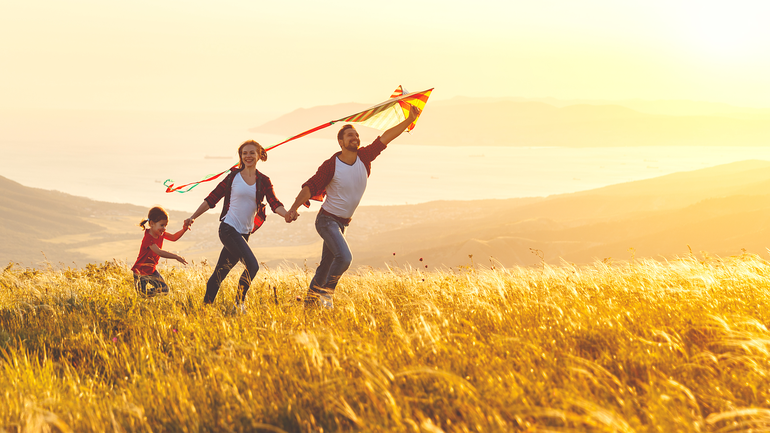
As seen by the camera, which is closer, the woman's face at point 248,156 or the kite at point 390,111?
the woman's face at point 248,156

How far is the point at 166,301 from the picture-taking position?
18.6ft

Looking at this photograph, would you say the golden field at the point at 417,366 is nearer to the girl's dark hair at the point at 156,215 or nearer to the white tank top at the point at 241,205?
the white tank top at the point at 241,205

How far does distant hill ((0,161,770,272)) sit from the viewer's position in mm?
66500

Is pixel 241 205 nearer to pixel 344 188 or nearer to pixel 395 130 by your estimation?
pixel 344 188

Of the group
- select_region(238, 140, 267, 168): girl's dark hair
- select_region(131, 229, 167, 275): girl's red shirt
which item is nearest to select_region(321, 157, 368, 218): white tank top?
select_region(238, 140, 267, 168): girl's dark hair

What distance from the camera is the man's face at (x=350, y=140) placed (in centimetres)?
587

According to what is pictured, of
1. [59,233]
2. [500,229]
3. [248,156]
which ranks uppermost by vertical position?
[248,156]

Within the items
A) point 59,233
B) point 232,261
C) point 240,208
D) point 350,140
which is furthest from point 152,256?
point 59,233

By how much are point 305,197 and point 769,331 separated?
14.0ft

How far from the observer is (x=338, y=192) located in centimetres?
598

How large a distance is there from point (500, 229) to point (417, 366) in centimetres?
9562

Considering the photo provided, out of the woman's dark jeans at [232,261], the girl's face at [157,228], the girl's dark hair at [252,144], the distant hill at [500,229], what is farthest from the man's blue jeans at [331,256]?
the distant hill at [500,229]

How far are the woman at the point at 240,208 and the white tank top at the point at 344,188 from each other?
1.82 feet

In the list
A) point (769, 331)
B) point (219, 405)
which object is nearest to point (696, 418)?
point (769, 331)
